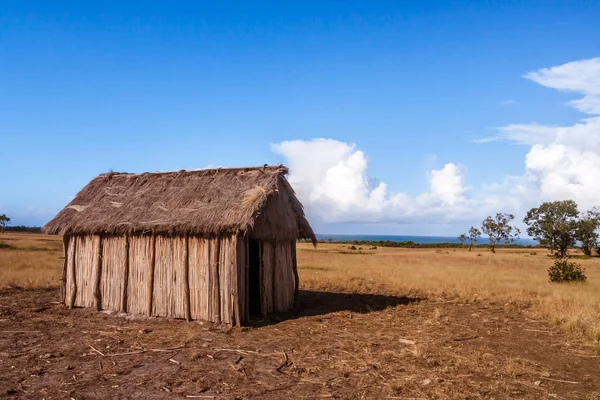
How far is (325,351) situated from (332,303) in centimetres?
602

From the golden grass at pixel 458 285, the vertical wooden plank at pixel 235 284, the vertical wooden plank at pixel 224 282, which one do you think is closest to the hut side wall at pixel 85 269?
the vertical wooden plank at pixel 224 282

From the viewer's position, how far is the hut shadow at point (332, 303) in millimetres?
13556

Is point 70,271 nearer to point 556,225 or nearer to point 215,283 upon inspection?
point 215,283

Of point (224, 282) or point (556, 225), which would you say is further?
point (556, 225)

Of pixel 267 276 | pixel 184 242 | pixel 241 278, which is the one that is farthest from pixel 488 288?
pixel 184 242

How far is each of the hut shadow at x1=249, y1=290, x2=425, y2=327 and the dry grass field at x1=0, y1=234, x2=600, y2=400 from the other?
0.06 metres

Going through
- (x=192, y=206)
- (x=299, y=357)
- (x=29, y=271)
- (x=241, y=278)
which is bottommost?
(x=299, y=357)

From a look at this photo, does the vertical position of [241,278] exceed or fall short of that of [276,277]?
it exceeds it

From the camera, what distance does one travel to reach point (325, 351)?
32.2 ft

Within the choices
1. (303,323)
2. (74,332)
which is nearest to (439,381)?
(303,323)

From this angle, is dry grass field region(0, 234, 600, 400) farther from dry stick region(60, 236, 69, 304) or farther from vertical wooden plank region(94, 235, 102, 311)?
dry stick region(60, 236, 69, 304)

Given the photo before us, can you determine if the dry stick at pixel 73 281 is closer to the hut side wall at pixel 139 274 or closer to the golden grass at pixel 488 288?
the hut side wall at pixel 139 274

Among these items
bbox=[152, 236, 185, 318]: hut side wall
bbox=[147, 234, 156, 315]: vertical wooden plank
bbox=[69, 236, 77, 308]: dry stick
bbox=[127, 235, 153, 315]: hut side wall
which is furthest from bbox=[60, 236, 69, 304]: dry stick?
bbox=[152, 236, 185, 318]: hut side wall

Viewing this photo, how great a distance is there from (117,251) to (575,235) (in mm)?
40537
